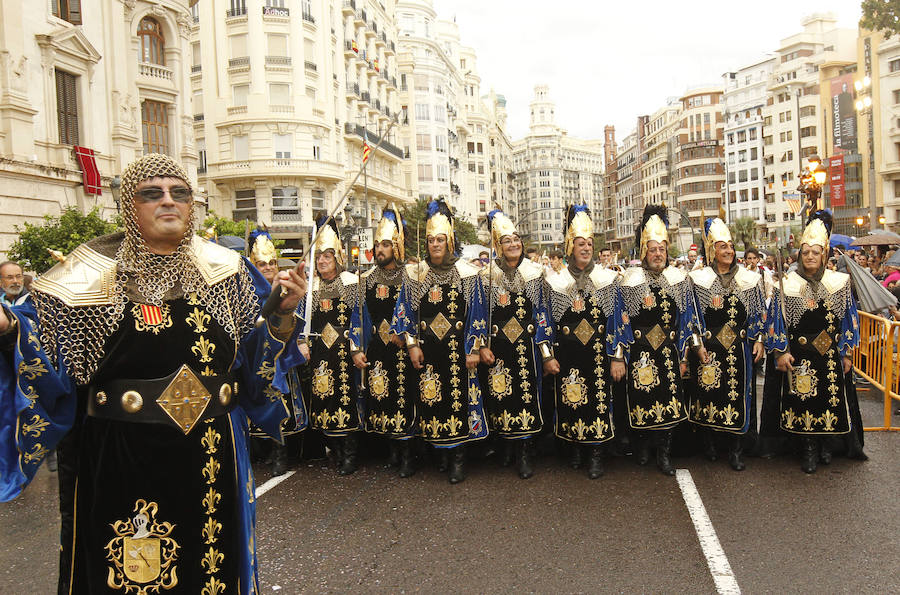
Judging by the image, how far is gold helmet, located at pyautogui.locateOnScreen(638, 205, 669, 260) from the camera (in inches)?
261

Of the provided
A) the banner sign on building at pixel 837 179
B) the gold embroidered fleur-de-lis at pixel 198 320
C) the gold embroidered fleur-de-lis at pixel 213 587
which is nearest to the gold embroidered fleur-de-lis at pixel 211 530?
the gold embroidered fleur-de-lis at pixel 213 587

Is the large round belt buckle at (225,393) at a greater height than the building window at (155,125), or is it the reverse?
the building window at (155,125)

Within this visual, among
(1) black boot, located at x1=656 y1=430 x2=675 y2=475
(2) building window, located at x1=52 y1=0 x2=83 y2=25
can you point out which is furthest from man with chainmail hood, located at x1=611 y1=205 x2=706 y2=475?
(2) building window, located at x1=52 y1=0 x2=83 y2=25

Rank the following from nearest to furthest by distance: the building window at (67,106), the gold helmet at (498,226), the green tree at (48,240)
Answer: the gold helmet at (498,226), the green tree at (48,240), the building window at (67,106)

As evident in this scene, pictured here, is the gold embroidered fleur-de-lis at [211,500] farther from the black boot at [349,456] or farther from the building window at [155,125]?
the building window at [155,125]

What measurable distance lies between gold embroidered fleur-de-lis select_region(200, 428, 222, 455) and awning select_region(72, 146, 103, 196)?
19782 mm

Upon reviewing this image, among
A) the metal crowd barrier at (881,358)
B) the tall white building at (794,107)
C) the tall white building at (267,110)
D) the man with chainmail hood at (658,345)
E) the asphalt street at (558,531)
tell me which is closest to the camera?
the asphalt street at (558,531)

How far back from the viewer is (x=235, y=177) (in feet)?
121

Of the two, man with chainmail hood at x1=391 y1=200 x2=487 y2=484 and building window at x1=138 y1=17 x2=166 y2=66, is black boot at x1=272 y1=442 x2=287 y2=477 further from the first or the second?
building window at x1=138 y1=17 x2=166 y2=66

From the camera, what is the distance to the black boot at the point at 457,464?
6.17m

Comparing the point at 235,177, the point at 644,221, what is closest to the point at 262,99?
the point at 235,177

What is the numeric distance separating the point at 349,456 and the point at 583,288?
8.66 feet

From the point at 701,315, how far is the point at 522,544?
9.84ft

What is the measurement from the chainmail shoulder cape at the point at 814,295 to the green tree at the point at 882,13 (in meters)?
20.0
